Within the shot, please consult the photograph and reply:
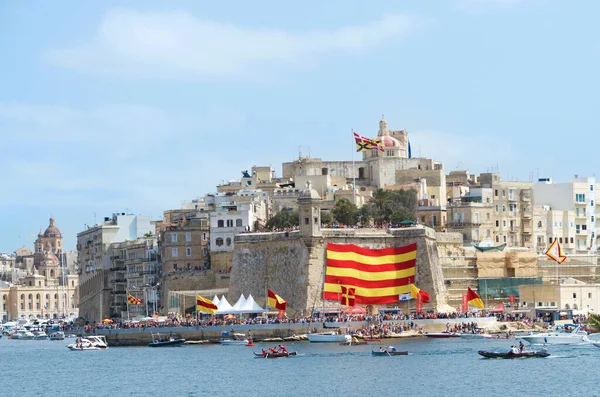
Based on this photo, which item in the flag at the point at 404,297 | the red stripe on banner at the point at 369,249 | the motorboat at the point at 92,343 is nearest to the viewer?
the flag at the point at 404,297

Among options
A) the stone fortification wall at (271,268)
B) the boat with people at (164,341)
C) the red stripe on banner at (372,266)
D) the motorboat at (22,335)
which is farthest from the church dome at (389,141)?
the boat with people at (164,341)

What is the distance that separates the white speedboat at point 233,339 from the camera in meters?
95.0

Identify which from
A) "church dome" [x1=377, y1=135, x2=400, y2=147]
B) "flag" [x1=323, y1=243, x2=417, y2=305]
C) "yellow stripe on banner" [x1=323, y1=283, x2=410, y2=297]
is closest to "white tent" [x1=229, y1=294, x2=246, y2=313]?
"flag" [x1=323, y1=243, x2=417, y2=305]

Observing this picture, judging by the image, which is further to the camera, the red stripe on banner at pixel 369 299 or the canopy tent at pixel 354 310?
the red stripe on banner at pixel 369 299

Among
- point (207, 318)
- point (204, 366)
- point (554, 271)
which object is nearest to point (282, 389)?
point (204, 366)

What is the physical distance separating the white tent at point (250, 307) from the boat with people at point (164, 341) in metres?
4.60

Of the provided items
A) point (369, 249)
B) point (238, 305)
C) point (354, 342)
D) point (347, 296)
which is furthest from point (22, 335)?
point (354, 342)

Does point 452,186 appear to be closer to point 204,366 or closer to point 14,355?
point 14,355

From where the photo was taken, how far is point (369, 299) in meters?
99.5

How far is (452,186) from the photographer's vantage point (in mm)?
133125

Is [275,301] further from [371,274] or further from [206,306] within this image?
[371,274]

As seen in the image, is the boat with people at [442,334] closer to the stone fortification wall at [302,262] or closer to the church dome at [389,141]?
the stone fortification wall at [302,262]

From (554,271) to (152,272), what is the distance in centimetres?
3369

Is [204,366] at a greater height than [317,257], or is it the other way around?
[317,257]
